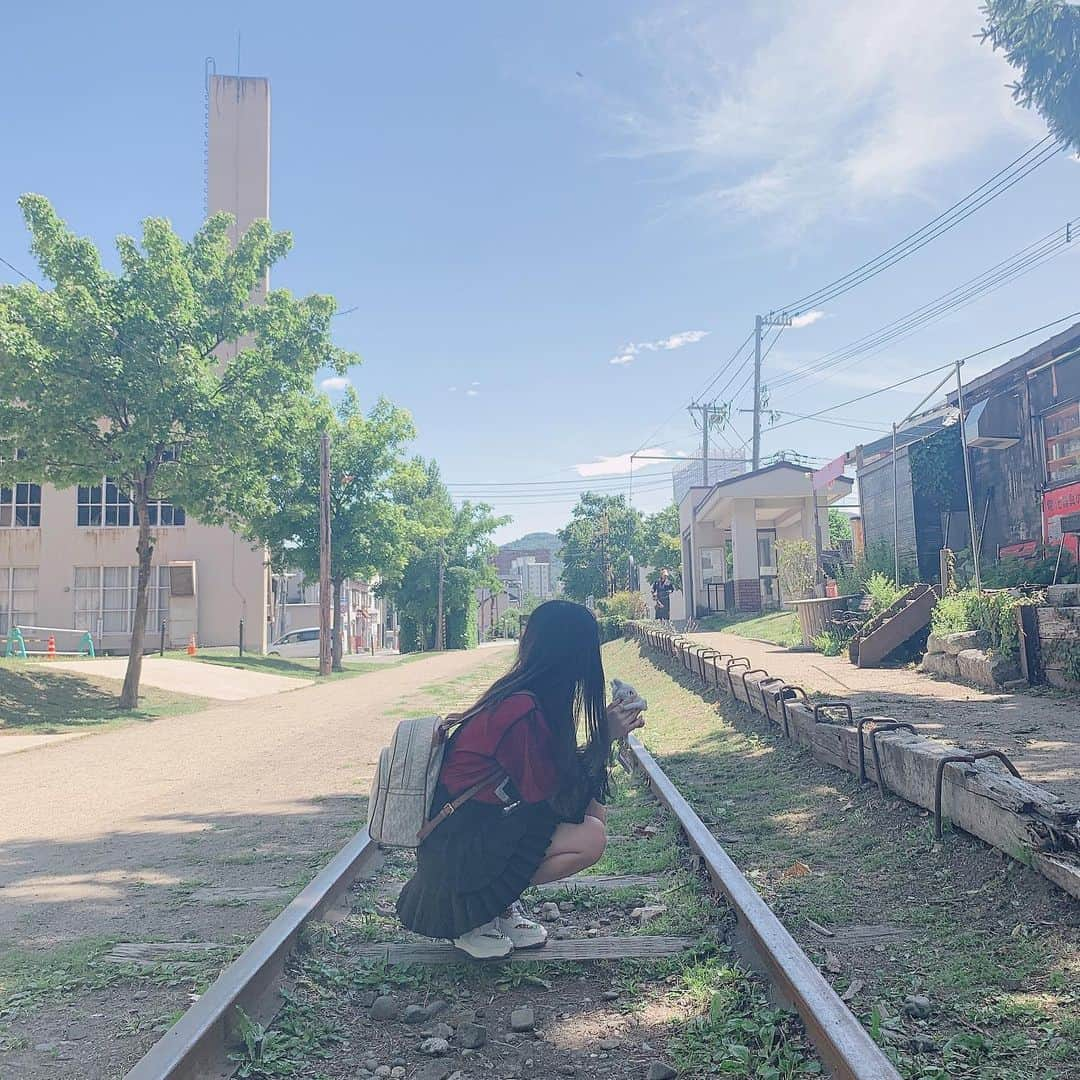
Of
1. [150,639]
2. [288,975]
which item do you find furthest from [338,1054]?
[150,639]

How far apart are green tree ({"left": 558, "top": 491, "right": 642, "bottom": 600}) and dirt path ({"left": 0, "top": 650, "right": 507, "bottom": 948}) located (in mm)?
49726

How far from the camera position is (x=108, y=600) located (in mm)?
34781

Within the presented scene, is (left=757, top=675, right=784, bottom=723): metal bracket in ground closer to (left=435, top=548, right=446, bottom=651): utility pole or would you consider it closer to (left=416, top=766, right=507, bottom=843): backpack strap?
(left=416, top=766, right=507, bottom=843): backpack strap

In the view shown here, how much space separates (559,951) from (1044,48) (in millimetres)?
13705

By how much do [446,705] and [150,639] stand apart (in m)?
23.4

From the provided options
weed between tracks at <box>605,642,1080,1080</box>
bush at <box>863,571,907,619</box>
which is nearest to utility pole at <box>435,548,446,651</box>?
bush at <box>863,571,907,619</box>

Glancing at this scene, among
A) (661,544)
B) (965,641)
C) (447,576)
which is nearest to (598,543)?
(661,544)

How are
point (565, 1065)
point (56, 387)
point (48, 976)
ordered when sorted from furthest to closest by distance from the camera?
1. point (56, 387)
2. point (48, 976)
3. point (565, 1065)

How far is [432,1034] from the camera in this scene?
3.05 meters

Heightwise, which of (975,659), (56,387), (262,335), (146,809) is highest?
(262,335)

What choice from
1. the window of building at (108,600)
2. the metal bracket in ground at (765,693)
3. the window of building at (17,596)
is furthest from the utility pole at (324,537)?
the metal bracket in ground at (765,693)

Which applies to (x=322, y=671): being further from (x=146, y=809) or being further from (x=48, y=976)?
(x=48, y=976)

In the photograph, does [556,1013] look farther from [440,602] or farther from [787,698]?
[440,602]

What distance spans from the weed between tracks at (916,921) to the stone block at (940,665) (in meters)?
4.52
